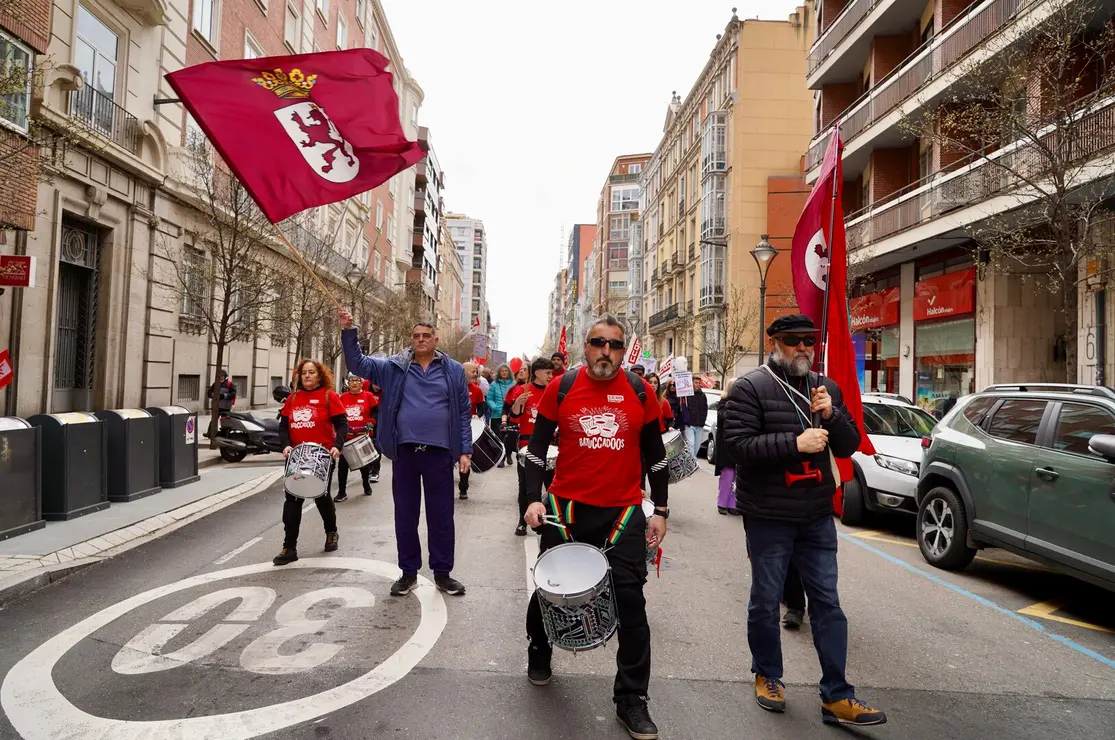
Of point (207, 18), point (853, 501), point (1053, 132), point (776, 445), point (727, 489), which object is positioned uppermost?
point (207, 18)

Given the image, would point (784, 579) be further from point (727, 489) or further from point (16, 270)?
point (16, 270)

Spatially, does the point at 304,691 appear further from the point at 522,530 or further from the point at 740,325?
the point at 740,325

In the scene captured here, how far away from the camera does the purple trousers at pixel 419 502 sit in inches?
220

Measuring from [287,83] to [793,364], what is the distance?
448 cm

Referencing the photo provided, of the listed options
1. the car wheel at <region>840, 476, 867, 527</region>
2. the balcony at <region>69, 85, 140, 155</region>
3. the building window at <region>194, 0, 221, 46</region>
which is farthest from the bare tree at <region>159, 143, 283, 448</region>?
the car wheel at <region>840, 476, 867, 527</region>

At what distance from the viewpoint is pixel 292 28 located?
2931 centimetres

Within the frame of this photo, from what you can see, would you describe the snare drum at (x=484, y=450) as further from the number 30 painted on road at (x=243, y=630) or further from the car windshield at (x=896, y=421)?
the car windshield at (x=896, y=421)

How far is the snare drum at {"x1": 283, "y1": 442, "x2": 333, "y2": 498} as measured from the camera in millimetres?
6320

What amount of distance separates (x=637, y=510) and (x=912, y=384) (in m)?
20.1

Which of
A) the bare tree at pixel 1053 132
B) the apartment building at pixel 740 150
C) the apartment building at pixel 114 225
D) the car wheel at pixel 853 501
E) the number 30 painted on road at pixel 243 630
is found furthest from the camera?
the apartment building at pixel 740 150

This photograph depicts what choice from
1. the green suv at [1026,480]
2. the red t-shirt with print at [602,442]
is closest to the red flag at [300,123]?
the red t-shirt with print at [602,442]

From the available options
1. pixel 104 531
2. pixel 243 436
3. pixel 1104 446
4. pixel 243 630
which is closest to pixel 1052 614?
pixel 1104 446

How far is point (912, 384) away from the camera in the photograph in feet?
69.2

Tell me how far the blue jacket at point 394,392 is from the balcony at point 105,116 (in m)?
13.1
